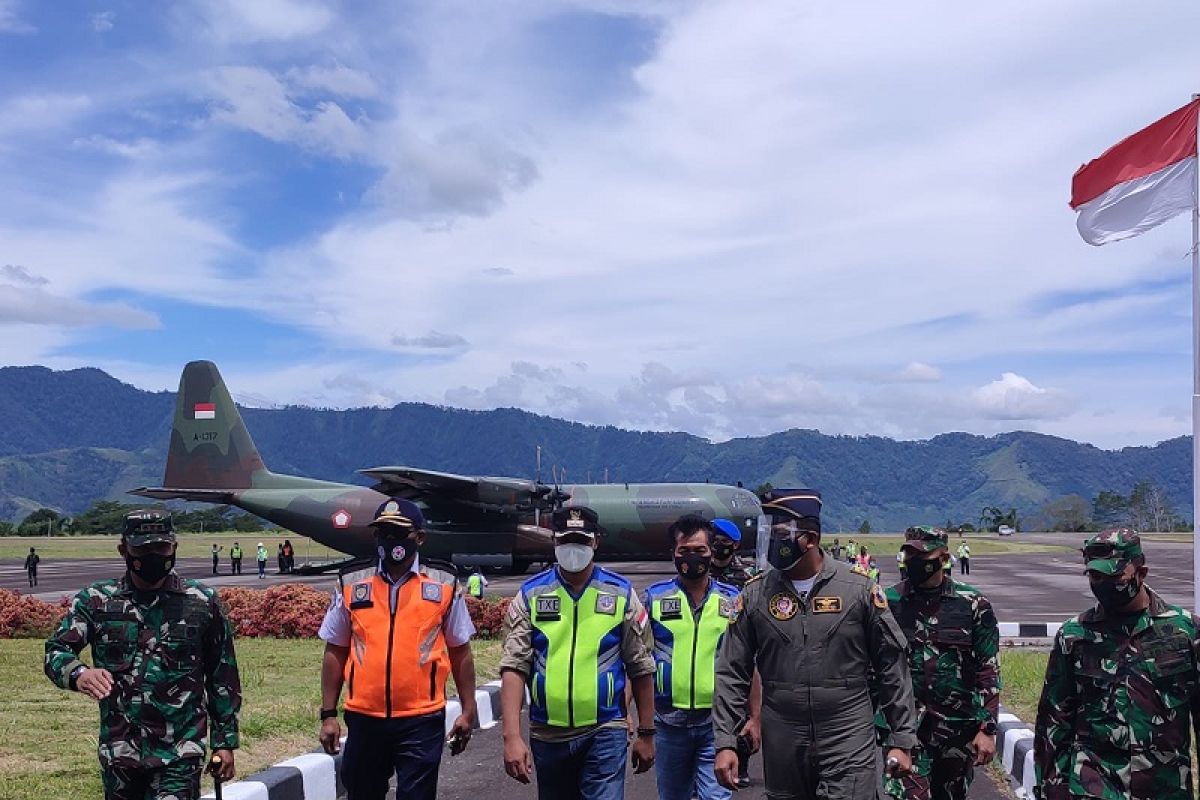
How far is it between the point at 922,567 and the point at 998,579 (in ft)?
105

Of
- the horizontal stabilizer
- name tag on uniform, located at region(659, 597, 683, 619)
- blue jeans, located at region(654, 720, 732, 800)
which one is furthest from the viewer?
the horizontal stabilizer

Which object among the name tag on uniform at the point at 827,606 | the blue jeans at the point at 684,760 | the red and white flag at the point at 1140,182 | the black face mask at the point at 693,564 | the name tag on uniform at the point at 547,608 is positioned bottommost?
the blue jeans at the point at 684,760

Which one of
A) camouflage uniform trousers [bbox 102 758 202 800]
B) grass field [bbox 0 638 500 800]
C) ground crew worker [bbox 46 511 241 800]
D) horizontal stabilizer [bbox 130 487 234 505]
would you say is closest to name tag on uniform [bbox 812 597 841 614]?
ground crew worker [bbox 46 511 241 800]

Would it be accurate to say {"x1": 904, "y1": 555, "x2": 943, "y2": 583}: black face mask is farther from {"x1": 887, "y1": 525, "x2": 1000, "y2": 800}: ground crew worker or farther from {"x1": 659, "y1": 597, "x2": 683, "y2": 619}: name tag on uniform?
{"x1": 659, "y1": 597, "x2": 683, "y2": 619}: name tag on uniform

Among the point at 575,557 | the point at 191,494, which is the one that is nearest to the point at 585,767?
the point at 575,557

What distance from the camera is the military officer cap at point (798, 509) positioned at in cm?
497

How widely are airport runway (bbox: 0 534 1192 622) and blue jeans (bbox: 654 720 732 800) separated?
54.3ft

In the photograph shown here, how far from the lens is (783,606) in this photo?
194 inches

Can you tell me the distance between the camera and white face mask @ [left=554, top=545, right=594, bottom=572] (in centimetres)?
525

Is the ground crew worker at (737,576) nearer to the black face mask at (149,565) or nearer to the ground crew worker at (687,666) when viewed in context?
the ground crew worker at (687,666)

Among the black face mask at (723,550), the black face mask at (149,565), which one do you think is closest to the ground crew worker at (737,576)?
the black face mask at (723,550)

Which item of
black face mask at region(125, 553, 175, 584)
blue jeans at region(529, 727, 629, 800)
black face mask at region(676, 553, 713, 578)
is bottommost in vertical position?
blue jeans at region(529, 727, 629, 800)

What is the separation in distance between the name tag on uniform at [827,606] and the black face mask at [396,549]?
2.10 meters

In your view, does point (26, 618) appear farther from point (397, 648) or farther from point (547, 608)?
point (547, 608)
